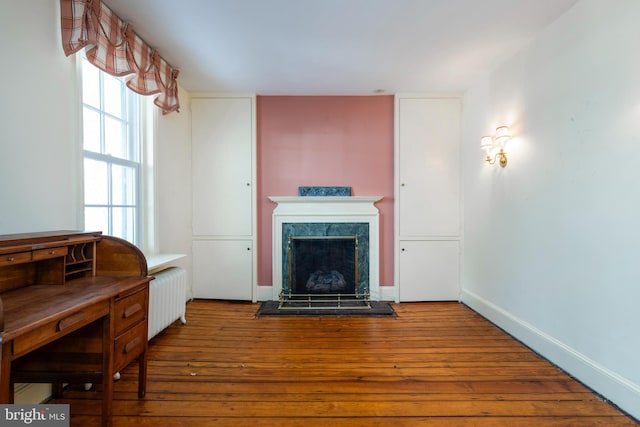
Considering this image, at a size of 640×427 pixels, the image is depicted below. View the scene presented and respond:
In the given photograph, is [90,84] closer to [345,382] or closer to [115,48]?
[115,48]

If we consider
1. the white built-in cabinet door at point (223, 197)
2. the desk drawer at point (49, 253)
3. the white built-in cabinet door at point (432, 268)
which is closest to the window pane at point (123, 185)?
the white built-in cabinet door at point (223, 197)

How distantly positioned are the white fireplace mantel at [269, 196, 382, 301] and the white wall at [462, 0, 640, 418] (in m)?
1.24

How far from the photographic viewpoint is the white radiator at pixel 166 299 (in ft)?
7.21

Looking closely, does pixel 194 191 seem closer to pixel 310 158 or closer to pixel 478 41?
pixel 310 158

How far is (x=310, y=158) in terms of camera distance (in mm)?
3389

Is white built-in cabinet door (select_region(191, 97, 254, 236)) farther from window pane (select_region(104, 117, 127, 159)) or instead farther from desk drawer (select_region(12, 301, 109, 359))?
desk drawer (select_region(12, 301, 109, 359))

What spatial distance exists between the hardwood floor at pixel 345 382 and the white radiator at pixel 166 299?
0.17 metres

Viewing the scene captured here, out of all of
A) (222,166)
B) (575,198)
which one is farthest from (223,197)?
(575,198)

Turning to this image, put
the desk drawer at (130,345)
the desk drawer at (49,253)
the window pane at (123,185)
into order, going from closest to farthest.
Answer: the desk drawer at (49,253) < the desk drawer at (130,345) < the window pane at (123,185)

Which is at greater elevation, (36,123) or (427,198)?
(36,123)

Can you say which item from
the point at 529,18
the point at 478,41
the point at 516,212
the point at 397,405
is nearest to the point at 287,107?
the point at 478,41

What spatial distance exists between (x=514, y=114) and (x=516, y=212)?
892 millimetres

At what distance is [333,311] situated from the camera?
2998mm

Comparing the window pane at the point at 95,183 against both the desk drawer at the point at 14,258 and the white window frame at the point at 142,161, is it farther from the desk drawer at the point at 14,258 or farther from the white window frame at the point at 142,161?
the desk drawer at the point at 14,258
